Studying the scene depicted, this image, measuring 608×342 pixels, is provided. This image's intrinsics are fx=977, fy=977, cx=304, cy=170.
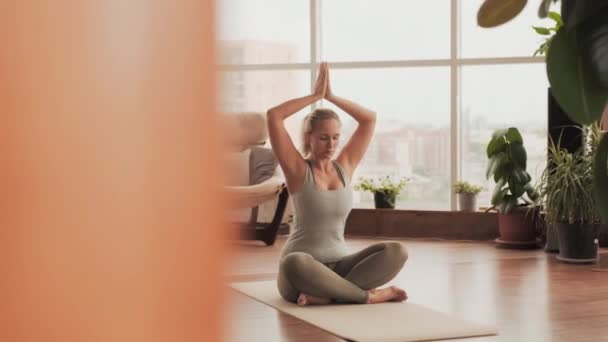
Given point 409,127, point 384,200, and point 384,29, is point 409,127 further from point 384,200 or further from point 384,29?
point 384,29

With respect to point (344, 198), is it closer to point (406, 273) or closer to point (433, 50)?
point (406, 273)

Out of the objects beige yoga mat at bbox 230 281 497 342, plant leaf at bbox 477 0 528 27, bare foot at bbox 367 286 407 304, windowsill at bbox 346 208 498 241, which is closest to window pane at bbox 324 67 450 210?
windowsill at bbox 346 208 498 241

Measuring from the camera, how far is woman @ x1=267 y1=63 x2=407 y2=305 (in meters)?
4.43

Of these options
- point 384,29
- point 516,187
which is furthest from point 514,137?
point 384,29

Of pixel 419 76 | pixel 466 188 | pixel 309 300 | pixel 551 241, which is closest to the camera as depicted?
pixel 309 300

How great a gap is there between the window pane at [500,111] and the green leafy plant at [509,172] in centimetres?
72

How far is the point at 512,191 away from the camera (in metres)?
6.93

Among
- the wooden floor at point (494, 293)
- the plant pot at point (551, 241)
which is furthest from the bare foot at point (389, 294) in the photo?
the plant pot at point (551, 241)

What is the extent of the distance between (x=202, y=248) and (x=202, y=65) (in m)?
0.08

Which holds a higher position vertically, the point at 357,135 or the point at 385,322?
the point at 357,135

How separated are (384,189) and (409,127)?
25.0 inches

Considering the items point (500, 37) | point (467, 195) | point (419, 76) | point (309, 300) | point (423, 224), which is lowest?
point (423, 224)

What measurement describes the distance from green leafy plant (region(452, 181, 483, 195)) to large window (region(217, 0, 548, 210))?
23 centimetres

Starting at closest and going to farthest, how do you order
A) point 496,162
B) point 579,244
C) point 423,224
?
point 579,244, point 496,162, point 423,224
